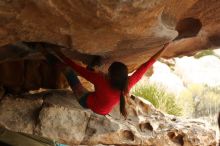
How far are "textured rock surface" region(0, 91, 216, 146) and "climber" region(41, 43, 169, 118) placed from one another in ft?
2.82

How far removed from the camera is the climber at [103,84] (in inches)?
163

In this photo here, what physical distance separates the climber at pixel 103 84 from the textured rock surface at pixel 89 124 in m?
0.86

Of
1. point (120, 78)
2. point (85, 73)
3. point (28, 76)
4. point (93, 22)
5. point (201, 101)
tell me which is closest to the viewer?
point (93, 22)

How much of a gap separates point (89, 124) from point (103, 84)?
1310 mm

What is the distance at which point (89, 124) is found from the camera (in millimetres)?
5457

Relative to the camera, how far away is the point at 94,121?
216 inches

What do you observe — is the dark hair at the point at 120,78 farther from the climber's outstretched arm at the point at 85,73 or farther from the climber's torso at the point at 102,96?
the climber's outstretched arm at the point at 85,73

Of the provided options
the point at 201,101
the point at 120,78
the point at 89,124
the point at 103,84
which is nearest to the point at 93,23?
the point at 120,78

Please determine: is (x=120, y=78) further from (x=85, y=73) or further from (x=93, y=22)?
(x=93, y=22)

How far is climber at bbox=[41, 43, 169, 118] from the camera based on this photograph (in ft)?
13.6

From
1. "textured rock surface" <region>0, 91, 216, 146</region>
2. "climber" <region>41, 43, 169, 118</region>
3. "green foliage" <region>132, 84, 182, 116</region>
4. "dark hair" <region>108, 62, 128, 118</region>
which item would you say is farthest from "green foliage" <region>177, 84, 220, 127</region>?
"dark hair" <region>108, 62, 128, 118</region>

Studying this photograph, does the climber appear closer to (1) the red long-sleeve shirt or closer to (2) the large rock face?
(1) the red long-sleeve shirt

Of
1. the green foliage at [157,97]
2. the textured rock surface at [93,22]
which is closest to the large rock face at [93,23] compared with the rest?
the textured rock surface at [93,22]

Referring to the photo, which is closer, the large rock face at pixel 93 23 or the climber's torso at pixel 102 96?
the large rock face at pixel 93 23
